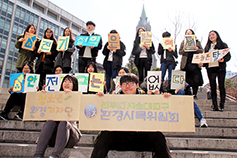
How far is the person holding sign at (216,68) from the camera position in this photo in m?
4.32

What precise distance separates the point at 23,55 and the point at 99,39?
2074 millimetres

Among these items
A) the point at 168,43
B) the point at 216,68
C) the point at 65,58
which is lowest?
the point at 216,68

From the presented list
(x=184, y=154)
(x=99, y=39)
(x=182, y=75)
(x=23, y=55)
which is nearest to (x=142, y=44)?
(x=99, y=39)

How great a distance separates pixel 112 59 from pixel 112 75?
19.2 inches

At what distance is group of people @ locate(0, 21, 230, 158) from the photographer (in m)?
2.08

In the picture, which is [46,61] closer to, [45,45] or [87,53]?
[45,45]

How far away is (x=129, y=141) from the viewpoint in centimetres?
210

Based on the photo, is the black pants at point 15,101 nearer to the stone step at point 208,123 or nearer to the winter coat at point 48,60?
the stone step at point 208,123

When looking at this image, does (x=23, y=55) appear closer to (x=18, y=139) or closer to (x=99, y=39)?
(x=99, y=39)

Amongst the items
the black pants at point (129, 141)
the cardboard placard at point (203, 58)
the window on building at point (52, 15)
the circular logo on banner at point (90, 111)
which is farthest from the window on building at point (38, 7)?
the black pants at point (129, 141)

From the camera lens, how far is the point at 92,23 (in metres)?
5.14

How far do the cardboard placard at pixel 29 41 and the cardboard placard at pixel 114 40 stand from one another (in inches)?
80.7

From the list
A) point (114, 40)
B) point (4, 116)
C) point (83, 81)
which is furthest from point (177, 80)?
point (4, 116)

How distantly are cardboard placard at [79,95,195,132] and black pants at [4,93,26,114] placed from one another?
2.23m
